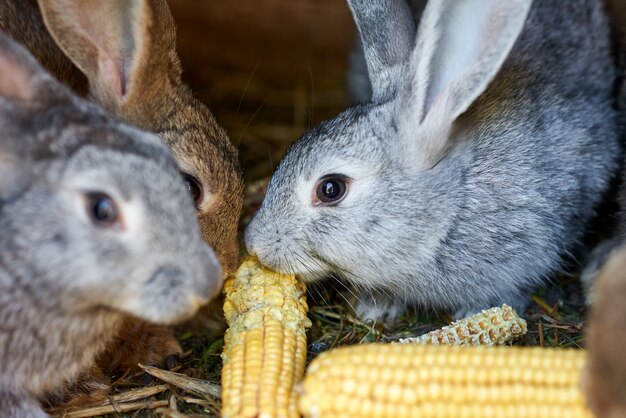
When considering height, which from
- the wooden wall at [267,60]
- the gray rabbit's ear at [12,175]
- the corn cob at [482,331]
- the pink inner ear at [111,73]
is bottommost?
the corn cob at [482,331]

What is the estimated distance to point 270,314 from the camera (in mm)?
3320

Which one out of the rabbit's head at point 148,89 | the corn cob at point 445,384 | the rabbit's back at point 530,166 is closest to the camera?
the corn cob at point 445,384

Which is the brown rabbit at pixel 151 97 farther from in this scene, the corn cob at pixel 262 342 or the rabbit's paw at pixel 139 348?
the corn cob at pixel 262 342

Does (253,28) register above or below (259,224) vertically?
above

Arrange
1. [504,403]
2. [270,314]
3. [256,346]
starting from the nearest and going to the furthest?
[504,403]
[256,346]
[270,314]

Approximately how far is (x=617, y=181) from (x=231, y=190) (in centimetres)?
187

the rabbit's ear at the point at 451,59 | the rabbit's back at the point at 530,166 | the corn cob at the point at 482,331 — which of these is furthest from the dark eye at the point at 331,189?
the corn cob at the point at 482,331

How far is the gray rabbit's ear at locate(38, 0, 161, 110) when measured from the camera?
3.35m

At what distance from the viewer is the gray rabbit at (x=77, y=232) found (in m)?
2.64

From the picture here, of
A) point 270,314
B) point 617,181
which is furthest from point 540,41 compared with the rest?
point 270,314

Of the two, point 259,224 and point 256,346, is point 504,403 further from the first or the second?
point 259,224

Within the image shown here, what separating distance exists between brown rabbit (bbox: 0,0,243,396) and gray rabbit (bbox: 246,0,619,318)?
0.19m

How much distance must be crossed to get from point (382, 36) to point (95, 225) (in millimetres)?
1806

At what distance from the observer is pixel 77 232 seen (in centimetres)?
262
